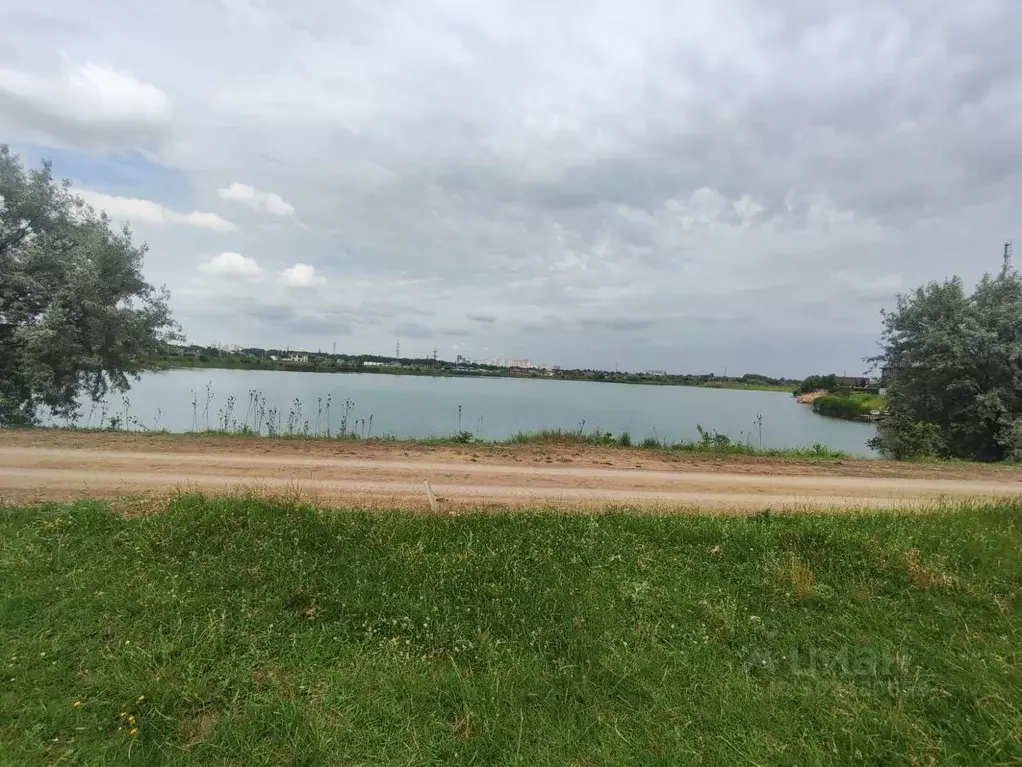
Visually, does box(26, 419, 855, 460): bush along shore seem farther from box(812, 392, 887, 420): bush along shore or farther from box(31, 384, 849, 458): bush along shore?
box(812, 392, 887, 420): bush along shore

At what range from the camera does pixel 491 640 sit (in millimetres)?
4398

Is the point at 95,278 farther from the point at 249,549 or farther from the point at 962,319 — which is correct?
the point at 962,319

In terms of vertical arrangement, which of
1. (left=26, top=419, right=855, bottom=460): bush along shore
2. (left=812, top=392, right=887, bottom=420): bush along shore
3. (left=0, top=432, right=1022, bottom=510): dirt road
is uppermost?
(left=812, top=392, right=887, bottom=420): bush along shore

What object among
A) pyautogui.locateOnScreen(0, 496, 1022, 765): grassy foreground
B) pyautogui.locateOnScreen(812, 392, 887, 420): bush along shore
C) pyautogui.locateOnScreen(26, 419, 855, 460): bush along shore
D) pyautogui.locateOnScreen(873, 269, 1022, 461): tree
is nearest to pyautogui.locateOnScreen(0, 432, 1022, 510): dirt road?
pyautogui.locateOnScreen(26, 419, 855, 460): bush along shore

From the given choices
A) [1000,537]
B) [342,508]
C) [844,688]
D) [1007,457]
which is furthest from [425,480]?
[1007,457]

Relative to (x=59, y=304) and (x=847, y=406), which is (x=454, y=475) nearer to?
(x=59, y=304)

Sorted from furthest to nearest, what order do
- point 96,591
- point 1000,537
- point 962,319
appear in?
1. point 962,319
2. point 1000,537
3. point 96,591

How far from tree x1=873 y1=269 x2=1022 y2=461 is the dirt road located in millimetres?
7164

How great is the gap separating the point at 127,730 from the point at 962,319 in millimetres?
26127

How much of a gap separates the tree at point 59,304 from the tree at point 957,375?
24.8 meters

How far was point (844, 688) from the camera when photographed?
385 cm

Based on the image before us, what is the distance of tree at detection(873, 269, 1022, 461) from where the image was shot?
763 inches

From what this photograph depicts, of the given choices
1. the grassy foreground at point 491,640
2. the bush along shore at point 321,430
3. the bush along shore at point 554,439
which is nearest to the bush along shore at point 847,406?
the bush along shore at point 554,439

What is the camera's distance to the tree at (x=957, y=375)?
19375 mm
